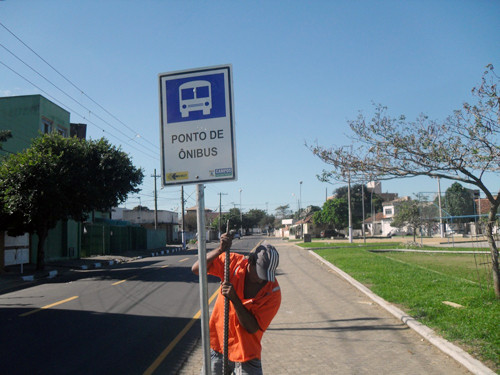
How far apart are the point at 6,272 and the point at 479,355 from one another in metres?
18.6

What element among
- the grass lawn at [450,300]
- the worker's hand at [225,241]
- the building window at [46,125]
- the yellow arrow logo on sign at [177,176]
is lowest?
the grass lawn at [450,300]

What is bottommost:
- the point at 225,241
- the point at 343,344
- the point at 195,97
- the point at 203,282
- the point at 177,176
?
the point at 343,344

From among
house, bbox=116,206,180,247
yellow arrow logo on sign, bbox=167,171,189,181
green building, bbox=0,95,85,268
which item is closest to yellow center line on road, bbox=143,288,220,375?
yellow arrow logo on sign, bbox=167,171,189,181

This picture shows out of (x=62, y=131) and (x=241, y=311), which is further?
(x=62, y=131)

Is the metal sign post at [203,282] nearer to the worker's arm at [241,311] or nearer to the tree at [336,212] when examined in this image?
the worker's arm at [241,311]

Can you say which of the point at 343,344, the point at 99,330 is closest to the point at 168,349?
the point at 99,330

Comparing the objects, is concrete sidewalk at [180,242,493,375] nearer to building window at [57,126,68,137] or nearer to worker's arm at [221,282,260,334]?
worker's arm at [221,282,260,334]

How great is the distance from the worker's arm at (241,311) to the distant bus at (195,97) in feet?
3.72

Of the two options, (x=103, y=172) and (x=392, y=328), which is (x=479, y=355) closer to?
(x=392, y=328)

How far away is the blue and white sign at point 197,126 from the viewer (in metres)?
2.52

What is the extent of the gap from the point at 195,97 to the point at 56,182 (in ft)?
54.7

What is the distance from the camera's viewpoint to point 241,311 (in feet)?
8.87

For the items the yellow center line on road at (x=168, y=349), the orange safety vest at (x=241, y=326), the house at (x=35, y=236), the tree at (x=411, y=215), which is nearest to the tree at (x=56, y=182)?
the house at (x=35, y=236)

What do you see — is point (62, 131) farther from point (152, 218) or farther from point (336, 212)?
point (336, 212)
